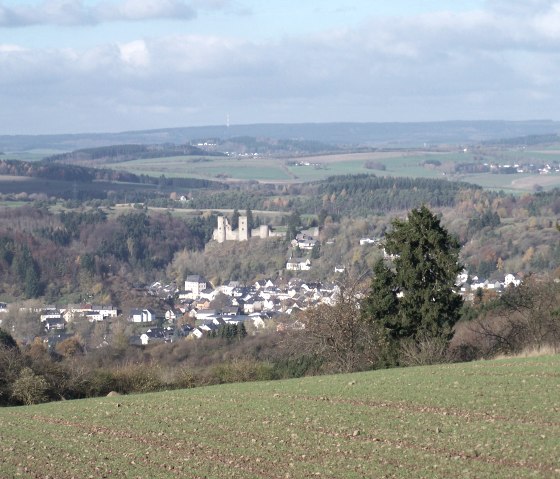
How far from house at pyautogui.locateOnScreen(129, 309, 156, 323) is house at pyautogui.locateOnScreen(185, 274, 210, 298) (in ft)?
48.6

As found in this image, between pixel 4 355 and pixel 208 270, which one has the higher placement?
pixel 4 355

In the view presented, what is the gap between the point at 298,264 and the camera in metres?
105

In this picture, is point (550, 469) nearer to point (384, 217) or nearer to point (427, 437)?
point (427, 437)

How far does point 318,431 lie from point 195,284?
8466 cm

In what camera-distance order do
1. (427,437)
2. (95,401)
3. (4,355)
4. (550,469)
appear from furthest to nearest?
(4,355) → (95,401) → (427,437) → (550,469)

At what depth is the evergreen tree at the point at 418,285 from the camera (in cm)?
2923

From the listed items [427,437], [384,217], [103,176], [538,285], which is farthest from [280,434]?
[103,176]

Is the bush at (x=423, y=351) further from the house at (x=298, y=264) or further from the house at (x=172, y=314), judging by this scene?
the house at (x=298, y=264)

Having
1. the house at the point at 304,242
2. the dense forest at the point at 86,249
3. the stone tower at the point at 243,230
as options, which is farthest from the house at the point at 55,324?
the stone tower at the point at 243,230

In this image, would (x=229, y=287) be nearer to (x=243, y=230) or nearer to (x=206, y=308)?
(x=206, y=308)

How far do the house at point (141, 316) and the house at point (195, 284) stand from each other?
48.6 feet

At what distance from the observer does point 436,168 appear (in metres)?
191

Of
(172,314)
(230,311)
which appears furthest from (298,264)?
(172,314)

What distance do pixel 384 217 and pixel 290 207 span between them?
20.7m
